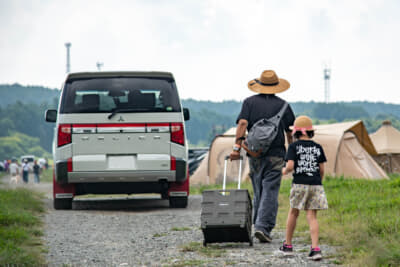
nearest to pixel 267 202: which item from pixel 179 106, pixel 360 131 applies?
pixel 179 106

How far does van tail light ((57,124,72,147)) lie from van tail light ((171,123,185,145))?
5.08 feet

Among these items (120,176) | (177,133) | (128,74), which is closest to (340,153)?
(177,133)

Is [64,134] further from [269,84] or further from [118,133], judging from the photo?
[269,84]

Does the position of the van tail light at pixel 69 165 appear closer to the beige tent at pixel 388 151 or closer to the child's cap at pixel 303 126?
the child's cap at pixel 303 126

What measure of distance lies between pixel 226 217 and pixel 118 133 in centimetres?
405

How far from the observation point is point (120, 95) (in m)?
10.3

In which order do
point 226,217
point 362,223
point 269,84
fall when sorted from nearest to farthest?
point 226,217 < point 269,84 < point 362,223

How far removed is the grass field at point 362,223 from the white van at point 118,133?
6.63ft

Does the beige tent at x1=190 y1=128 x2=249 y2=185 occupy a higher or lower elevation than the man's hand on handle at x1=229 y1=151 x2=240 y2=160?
lower

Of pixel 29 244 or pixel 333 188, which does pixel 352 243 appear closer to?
pixel 29 244

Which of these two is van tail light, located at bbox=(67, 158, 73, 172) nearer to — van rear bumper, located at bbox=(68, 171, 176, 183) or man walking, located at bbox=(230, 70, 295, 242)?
van rear bumper, located at bbox=(68, 171, 176, 183)

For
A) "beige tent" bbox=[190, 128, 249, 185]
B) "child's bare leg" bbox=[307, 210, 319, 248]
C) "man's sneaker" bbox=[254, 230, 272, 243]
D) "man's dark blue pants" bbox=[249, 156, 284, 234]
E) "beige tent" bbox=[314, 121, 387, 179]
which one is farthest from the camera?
"beige tent" bbox=[190, 128, 249, 185]

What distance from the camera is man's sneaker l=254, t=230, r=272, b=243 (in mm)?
6512

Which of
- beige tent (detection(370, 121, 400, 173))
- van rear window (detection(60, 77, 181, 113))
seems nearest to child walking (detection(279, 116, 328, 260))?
van rear window (detection(60, 77, 181, 113))
